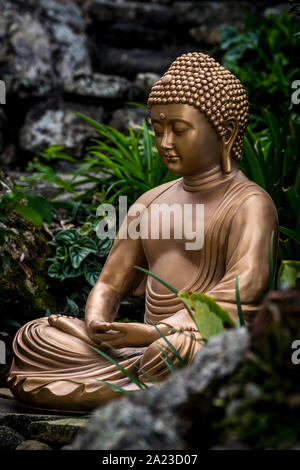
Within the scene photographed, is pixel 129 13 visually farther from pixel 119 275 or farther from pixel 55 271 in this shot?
pixel 119 275

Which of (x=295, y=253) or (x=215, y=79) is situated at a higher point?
(x=215, y=79)

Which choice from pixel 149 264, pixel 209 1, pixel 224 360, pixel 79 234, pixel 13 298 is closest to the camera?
pixel 224 360

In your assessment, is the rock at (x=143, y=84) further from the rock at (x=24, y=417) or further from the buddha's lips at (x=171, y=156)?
the rock at (x=24, y=417)

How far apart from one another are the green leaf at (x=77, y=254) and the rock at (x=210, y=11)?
4535mm

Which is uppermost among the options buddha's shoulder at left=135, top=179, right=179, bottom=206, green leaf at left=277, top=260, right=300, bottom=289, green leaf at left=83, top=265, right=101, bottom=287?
buddha's shoulder at left=135, top=179, right=179, bottom=206

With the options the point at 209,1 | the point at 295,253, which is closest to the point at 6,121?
the point at 209,1

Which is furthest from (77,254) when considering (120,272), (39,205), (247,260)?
(39,205)

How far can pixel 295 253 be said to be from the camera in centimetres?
386

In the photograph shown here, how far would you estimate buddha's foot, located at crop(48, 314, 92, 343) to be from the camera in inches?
119

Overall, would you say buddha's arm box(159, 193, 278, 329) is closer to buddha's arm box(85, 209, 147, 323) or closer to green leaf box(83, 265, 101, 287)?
buddha's arm box(85, 209, 147, 323)

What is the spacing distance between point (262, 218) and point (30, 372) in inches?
50.5

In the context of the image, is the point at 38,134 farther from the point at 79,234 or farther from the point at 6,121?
the point at 79,234

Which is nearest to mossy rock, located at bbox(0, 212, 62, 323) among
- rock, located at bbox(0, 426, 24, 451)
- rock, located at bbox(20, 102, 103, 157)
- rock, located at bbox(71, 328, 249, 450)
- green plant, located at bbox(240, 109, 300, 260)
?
rock, located at bbox(0, 426, 24, 451)

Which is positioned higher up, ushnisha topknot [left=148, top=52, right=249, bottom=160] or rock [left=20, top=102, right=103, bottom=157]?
ushnisha topknot [left=148, top=52, right=249, bottom=160]
